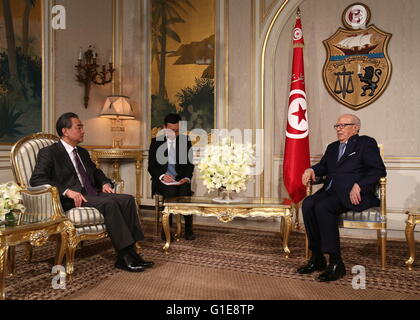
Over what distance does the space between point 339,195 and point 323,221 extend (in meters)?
0.31

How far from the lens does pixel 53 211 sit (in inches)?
123

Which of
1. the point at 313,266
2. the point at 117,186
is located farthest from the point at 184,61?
the point at 313,266

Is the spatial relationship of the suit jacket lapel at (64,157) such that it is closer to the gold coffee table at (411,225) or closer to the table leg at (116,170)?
the table leg at (116,170)

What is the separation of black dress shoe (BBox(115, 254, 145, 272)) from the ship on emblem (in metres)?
3.94

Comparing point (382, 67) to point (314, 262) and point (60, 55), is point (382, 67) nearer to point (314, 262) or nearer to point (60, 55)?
point (314, 262)

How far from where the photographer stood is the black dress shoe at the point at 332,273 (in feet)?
10.2

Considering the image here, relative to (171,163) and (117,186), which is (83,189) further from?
(171,163)

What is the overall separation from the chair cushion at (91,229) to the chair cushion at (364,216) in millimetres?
2094

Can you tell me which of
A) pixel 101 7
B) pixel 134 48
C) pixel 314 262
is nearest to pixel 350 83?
pixel 314 262

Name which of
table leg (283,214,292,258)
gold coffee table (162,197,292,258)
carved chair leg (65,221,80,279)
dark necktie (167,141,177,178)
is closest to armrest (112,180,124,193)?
gold coffee table (162,197,292,258)

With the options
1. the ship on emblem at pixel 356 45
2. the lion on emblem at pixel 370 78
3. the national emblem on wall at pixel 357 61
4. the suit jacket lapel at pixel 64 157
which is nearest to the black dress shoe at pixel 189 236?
the suit jacket lapel at pixel 64 157

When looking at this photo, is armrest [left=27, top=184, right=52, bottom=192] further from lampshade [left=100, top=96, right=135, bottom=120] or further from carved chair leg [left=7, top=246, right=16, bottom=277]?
lampshade [left=100, top=96, right=135, bottom=120]
